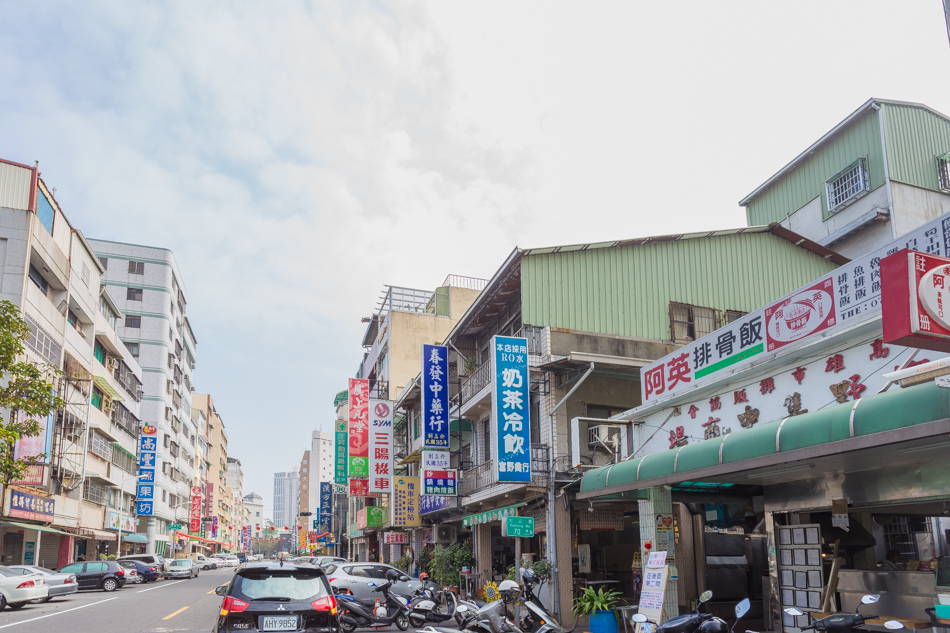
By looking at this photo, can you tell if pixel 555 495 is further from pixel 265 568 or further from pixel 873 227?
pixel 873 227

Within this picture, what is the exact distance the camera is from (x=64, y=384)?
1368 inches

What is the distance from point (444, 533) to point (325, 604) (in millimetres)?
22183

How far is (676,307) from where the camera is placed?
2227 centimetres

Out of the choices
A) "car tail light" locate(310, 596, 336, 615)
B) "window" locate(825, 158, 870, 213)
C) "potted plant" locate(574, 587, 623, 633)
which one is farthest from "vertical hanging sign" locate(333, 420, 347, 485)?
"car tail light" locate(310, 596, 336, 615)

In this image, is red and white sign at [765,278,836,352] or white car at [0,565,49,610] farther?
white car at [0,565,49,610]

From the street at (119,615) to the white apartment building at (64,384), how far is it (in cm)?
750

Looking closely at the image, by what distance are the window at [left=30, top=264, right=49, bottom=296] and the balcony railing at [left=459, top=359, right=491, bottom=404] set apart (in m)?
18.7

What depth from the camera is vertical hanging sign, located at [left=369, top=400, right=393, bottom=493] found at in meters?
32.8

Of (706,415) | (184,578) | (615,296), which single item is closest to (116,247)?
(184,578)

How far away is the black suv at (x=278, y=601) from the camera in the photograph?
920cm

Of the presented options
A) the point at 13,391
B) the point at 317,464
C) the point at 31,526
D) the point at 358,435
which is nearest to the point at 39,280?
the point at 31,526

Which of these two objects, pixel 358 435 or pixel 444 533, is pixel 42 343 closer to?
pixel 358 435

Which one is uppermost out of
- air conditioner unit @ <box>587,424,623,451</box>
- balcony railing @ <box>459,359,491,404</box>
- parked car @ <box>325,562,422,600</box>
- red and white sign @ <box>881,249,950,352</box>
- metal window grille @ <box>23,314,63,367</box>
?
metal window grille @ <box>23,314,63,367</box>

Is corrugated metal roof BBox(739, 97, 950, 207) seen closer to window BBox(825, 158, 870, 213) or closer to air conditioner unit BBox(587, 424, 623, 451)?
window BBox(825, 158, 870, 213)
